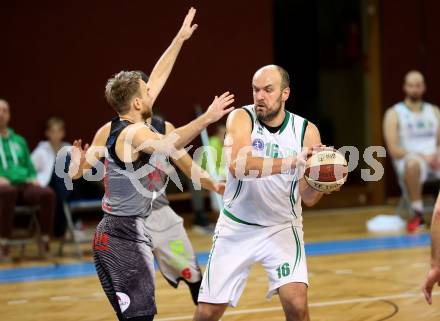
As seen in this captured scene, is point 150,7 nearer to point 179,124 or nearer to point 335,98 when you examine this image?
point 179,124

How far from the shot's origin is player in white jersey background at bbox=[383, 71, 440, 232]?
34.8ft

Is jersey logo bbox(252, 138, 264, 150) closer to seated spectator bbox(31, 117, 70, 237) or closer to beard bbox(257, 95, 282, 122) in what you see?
beard bbox(257, 95, 282, 122)

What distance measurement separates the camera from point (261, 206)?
5176mm

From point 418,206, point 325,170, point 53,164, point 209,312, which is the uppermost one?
point 325,170

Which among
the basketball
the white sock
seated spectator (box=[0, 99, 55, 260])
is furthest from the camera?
the white sock

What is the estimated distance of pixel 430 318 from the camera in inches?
248

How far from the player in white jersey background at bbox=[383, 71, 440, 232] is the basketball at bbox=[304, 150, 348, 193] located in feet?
18.7

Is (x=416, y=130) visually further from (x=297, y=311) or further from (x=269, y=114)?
(x=297, y=311)

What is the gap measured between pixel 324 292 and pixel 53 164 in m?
3.91

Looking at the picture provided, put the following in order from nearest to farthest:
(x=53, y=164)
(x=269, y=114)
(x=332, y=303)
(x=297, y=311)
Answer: (x=297, y=311) → (x=269, y=114) → (x=332, y=303) → (x=53, y=164)

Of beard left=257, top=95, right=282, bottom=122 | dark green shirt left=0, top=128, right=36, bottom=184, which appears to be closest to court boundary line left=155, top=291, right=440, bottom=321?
beard left=257, top=95, right=282, bottom=122

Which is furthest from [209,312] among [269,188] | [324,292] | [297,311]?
[324,292]

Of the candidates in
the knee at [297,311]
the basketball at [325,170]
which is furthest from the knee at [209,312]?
the basketball at [325,170]

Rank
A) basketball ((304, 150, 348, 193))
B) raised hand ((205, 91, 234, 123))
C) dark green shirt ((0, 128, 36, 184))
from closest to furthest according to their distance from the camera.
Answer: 1. raised hand ((205, 91, 234, 123))
2. basketball ((304, 150, 348, 193))
3. dark green shirt ((0, 128, 36, 184))
